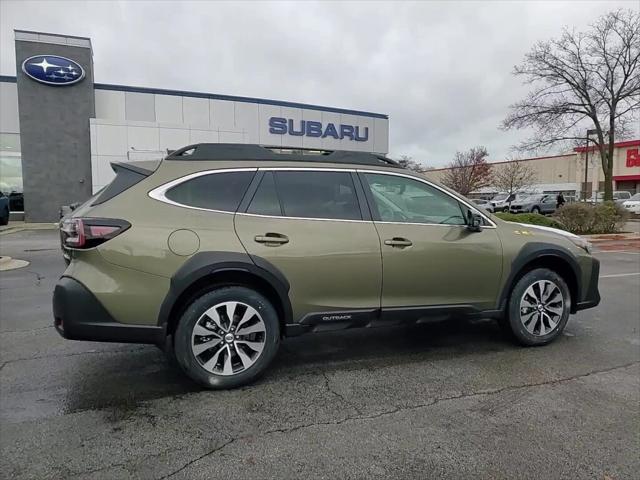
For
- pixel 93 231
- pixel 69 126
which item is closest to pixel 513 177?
pixel 69 126

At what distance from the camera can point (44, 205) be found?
907 inches

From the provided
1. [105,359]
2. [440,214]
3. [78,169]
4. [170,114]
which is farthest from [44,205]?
[440,214]

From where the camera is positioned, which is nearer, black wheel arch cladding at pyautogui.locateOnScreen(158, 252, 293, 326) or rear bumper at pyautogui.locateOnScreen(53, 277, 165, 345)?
rear bumper at pyautogui.locateOnScreen(53, 277, 165, 345)

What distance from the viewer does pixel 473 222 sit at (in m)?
4.24

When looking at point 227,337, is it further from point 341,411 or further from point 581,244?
point 581,244

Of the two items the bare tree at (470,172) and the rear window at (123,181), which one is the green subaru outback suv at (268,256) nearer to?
the rear window at (123,181)

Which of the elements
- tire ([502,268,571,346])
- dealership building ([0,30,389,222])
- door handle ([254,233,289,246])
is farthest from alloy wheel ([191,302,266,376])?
dealership building ([0,30,389,222])

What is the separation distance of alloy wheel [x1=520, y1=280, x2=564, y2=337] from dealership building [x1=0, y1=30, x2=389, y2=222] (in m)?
20.1

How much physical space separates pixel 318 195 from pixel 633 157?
57.3 m

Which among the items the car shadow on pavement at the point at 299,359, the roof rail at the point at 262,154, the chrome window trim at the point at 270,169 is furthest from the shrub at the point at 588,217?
the roof rail at the point at 262,154

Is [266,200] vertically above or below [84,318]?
above

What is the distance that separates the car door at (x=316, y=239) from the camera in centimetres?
360

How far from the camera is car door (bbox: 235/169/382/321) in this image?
3604 millimetres

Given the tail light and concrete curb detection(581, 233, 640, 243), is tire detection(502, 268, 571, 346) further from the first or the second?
concrete curb detection(581, 233, 640, 243)
